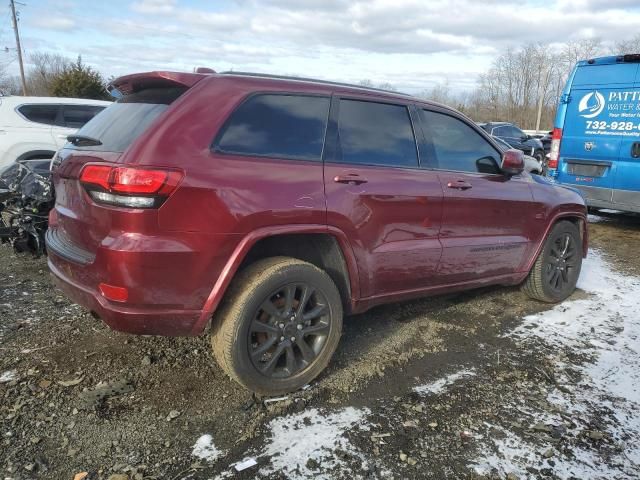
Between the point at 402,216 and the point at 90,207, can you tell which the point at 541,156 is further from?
the point at 90,207

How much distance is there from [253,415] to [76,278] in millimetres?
1254

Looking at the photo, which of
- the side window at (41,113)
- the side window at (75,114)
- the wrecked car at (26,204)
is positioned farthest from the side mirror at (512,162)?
the side window at (41,113)

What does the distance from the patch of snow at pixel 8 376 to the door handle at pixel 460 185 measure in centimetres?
315

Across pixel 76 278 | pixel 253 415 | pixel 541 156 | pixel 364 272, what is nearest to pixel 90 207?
pixel 76 278

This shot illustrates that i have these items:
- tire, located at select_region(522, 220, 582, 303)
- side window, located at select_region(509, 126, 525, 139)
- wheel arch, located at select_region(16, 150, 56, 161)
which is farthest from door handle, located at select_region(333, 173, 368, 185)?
side window, located at select_region(509, 126, 525, 139)

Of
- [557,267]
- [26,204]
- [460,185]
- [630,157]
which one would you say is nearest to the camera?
[460,185]

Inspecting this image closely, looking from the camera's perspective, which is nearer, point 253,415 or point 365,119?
point 253,415

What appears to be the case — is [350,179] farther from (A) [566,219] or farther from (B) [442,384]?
(A) [566,219]

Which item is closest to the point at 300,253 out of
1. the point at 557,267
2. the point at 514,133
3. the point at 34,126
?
the point at 557,267

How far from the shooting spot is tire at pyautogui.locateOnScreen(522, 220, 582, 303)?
469 centimetres

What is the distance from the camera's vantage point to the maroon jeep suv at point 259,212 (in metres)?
2.57

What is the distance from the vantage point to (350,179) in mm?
3146

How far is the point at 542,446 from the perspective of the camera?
2.64 metres

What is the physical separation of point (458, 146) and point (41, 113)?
6.85 m
